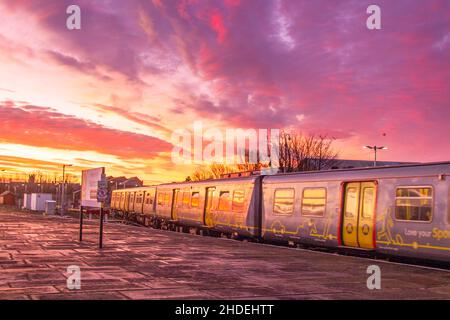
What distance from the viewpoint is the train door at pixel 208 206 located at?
2714 cm

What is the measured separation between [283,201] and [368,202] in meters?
4.64

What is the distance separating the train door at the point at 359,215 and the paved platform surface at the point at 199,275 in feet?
3.15

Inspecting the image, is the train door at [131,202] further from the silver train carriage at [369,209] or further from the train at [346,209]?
the silver train carriage at [369,209]

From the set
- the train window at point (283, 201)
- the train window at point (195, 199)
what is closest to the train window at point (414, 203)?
the train window at point (283, 201)

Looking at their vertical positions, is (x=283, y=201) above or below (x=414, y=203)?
below

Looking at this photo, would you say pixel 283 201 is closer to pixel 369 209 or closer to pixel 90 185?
pixel 369 209

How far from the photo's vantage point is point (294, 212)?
1945 centimetres

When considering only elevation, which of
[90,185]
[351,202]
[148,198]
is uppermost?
[90,185]

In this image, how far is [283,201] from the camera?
20312 mm

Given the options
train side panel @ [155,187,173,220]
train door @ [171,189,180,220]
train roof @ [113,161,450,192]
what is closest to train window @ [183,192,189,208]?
train door @ [171,189,180,220]

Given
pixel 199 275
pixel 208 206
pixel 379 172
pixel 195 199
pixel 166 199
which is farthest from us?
pixel 166 199

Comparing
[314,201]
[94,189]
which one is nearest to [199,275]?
[314,201]

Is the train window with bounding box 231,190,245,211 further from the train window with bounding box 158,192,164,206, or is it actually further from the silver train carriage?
the train window with bounding box 158,192,164,206
